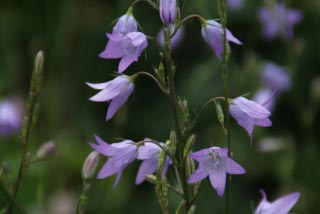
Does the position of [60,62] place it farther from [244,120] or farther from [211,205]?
[244,120]

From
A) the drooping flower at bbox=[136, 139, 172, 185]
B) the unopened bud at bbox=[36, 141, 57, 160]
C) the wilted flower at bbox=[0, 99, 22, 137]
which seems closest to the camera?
the drooping flower at bbox=[136, 139, 172, 185]

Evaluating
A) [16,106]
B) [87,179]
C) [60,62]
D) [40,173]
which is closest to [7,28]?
[60,62]

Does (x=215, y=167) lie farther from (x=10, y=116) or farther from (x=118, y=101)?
(x=10, y=116)

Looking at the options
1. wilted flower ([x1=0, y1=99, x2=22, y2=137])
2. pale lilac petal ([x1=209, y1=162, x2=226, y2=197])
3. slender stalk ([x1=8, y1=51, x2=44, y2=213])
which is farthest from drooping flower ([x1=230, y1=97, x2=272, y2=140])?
wilted flower ([x1=0, y1=99, x2=22, y2=137])

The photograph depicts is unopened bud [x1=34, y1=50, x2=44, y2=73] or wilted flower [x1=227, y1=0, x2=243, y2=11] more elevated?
unopened bud [x1=34, y1=50, x2=44, y2=73]

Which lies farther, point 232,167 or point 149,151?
point 149,151

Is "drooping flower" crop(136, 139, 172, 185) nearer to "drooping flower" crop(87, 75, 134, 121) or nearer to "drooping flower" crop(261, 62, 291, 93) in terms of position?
"drooping flower" crop(87, 75, 134, 121)

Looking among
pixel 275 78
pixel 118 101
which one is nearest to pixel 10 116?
pixel 275 78
